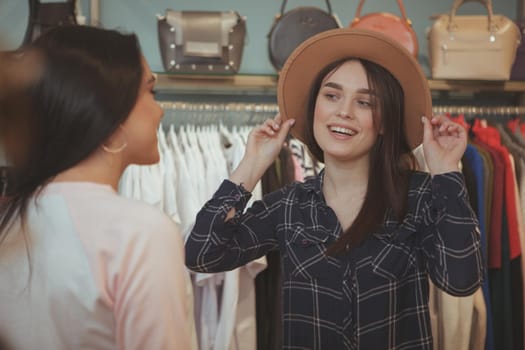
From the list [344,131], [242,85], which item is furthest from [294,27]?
[344,131]

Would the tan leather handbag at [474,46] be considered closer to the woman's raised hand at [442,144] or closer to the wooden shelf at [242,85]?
the wooden shelf at [242,85]

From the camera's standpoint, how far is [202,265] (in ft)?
5.07

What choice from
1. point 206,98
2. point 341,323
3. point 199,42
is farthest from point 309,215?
point 206,98

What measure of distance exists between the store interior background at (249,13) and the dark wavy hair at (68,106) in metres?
2.15

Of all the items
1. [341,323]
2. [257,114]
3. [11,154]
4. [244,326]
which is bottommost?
[244,326]

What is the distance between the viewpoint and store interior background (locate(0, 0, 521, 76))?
299cm

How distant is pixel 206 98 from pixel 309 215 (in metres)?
1.59

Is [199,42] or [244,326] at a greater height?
[199,42]

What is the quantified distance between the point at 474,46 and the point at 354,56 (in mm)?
1371

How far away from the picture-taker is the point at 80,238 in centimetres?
88

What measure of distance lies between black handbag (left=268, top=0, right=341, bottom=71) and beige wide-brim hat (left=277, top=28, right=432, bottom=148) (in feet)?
3.37

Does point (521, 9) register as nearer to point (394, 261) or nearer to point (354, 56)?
point (354, 56)

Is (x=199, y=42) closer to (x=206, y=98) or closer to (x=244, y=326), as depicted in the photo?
(x=206, y=98)

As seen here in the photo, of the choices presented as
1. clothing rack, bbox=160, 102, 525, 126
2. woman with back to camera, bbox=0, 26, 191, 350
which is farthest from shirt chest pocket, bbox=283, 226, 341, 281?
clothing rack, bbox=160, 102, 525, 126
